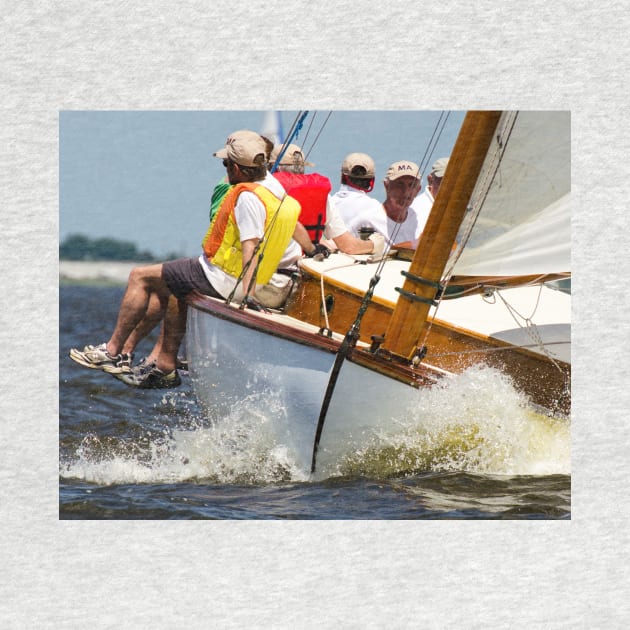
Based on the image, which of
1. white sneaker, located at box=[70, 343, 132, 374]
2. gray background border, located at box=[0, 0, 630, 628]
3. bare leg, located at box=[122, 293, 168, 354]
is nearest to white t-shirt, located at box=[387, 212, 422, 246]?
bare leg, located at box=[122, 293, 168, 354]

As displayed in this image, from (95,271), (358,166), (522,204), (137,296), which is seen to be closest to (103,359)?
(137,296)

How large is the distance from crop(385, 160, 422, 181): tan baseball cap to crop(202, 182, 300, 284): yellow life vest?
85 cm

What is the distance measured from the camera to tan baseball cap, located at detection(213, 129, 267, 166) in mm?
7184

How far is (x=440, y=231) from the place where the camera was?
6844 millimetres

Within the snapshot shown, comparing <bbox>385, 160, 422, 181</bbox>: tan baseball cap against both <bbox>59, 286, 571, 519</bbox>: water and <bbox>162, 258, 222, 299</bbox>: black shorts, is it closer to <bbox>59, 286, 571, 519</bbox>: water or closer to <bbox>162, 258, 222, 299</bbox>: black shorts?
<bbox>162, 258, 222, 299</bbox>: black shorts

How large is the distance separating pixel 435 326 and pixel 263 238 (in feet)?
3.16

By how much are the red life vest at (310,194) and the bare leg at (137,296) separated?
827 millimetres

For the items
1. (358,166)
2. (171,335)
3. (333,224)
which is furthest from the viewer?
(358,166)

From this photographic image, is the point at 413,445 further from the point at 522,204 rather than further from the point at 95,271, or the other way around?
the point at 95,271

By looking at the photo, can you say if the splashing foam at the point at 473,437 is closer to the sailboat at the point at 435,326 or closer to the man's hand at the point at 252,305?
the sailboat at the point at 435,326
